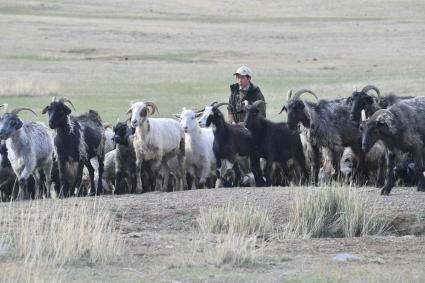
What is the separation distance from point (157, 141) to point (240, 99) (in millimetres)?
1951

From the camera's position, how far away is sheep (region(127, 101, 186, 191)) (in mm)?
22891

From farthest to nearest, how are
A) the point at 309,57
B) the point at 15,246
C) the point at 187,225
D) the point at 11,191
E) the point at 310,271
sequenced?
the point at 309,57 < the point at 11,191 < the point at 187,225 < the point at 15,246 < the point at 310,271

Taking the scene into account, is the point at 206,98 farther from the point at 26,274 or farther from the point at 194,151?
the point at 26,274

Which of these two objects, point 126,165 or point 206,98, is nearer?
point 126,165

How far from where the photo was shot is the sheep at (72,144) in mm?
21797

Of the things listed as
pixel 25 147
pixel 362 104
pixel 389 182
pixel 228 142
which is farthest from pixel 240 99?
pixel 389 182

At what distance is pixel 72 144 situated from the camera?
22078 mm

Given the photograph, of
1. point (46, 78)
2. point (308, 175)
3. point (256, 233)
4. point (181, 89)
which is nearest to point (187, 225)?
point (256, 233)

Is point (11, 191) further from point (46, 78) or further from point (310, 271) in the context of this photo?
point (46, 78)

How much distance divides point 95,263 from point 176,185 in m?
10.7

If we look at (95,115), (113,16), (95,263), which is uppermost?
(113,16)

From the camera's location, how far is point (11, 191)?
74.3 ft

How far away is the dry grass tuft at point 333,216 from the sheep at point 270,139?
234 inches

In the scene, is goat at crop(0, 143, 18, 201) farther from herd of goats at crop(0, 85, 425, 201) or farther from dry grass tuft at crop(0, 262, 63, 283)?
dry grass tuft at crop(0, 262, 63, 283)
